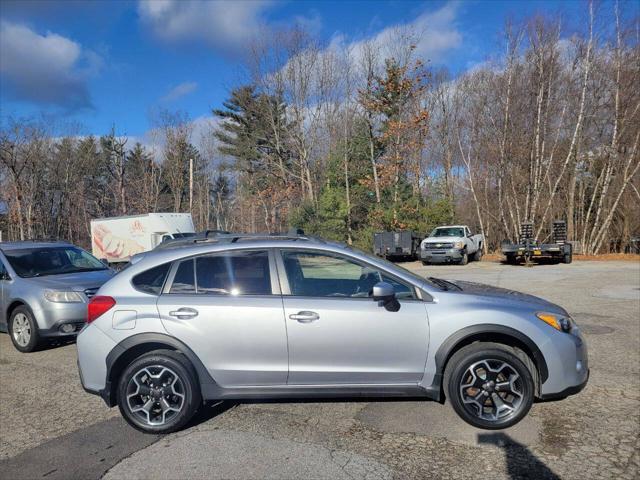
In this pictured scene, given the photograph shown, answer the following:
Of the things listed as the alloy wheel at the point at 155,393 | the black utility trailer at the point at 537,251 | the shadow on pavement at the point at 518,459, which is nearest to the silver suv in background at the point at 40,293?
the alloy wheel at the point at 155,393

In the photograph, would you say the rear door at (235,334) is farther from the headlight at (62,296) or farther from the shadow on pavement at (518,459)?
the headlight at (62,296)

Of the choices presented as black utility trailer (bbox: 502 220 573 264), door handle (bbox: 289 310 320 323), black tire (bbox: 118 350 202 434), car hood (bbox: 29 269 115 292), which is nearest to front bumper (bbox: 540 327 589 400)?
door handle (bbox: 289 310 320 323)

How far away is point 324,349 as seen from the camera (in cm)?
399

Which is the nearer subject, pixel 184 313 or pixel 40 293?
pixel 184 313

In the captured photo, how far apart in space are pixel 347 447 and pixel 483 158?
98.8 feet

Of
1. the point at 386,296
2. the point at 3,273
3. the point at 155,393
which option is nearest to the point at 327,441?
the point at 386,296

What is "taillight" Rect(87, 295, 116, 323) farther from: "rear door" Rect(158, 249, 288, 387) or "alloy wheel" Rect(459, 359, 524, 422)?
"alloy wheel" Rect(459, 359, 524, 422)

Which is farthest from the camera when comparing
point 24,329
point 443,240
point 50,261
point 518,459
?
point 443,240

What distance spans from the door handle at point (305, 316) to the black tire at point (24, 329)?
15.8ft

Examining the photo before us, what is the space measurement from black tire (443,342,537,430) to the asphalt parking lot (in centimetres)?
12

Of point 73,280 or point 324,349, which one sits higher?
point 73,280

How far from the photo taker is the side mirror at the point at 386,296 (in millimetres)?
3914

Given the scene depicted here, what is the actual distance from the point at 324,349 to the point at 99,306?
1.99 meters

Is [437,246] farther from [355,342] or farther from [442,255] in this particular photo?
[355,342]
